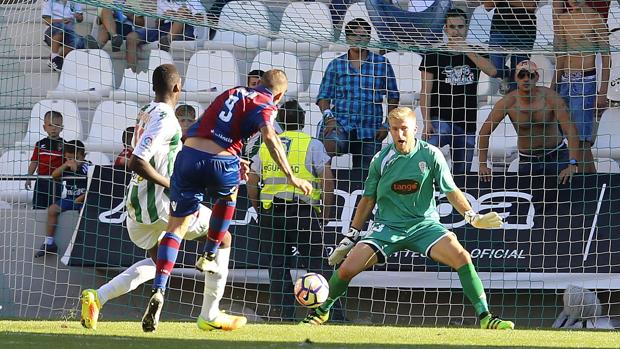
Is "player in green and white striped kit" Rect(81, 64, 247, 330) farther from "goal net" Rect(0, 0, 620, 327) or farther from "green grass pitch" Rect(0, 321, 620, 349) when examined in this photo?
"goal net" Rect(0, 0, 620, 327)

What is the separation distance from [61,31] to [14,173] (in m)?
1.86

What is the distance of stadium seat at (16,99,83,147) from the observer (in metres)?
12.1

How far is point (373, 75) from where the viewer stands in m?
11.7

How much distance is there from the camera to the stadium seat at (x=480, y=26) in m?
11.5

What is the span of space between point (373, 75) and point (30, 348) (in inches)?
250

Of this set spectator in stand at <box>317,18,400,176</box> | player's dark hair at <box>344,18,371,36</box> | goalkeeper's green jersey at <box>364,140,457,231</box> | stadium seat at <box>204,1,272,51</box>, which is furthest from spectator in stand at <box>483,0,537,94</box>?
goalkeeper's green jersey at <box>364,140,457,231</box>

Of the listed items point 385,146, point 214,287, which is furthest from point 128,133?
point 214,287

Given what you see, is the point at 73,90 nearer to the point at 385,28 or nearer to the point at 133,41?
the point at 133,41

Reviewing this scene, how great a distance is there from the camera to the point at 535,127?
1116 cm

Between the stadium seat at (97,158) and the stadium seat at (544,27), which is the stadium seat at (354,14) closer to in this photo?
the stadium seat at (544,27)

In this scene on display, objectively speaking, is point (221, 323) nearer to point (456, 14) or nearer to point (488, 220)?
point (488, 220)

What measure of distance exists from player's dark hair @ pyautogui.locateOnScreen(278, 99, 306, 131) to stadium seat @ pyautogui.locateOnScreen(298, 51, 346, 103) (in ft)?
3.05

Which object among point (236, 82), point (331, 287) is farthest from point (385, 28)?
point (331, 287)

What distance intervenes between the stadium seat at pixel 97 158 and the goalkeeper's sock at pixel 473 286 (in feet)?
16.6
